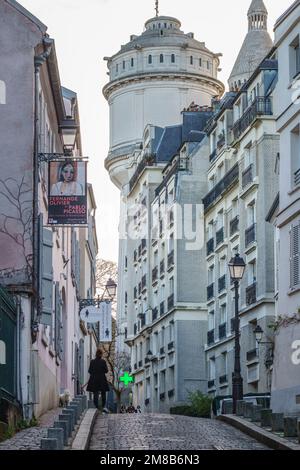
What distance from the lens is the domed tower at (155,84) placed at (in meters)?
91.8

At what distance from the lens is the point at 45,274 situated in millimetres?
27922

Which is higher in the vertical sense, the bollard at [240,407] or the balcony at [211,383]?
the balcony at [211,383]

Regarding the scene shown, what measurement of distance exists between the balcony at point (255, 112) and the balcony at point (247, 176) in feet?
6.36

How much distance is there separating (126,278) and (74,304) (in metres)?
41.8

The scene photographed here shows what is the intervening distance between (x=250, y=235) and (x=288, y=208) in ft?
80.3

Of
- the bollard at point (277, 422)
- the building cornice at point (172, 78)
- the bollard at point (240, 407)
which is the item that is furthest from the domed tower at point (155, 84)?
the bollard at point (277, 422)

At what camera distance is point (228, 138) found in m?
60.1

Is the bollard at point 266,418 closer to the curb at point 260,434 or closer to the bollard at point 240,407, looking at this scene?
the curb at point 260,434

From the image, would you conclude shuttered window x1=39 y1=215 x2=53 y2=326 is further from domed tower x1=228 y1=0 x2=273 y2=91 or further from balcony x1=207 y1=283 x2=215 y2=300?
domed tower x1=228 y1=0 x2=273 y2=91

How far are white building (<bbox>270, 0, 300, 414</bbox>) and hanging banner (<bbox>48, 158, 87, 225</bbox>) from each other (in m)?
4.71

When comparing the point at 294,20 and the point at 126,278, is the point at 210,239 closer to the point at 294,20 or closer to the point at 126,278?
the point at 126,278

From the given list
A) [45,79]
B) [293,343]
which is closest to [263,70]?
[45,79]

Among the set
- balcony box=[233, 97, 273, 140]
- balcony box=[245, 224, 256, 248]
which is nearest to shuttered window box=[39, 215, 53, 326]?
balcony box=[245, 224, 256, 248]

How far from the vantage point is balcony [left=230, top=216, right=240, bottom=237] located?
56469 mm
